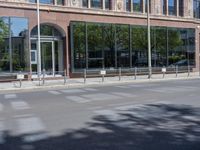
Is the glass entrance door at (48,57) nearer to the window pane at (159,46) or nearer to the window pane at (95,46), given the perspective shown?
the window pane at (95,46)

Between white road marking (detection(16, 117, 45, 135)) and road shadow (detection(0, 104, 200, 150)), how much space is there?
43cm

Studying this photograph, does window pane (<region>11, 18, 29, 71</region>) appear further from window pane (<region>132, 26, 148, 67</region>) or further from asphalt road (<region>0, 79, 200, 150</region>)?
asphalt road (<region>0, 79, 200, 150</region>)

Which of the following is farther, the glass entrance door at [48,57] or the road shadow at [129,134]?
the glass entrance door at [48,57]

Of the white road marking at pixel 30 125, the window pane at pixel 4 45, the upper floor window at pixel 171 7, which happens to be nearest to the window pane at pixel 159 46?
the upper floor window at pixel 171 7

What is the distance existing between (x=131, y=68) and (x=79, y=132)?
25.1 meters

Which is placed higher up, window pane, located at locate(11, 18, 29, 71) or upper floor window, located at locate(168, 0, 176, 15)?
upper floor window, located at locate(168, 0, 176, 15)

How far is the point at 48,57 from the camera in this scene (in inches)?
1172

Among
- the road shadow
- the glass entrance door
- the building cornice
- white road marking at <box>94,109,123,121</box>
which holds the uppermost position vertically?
the building cornice

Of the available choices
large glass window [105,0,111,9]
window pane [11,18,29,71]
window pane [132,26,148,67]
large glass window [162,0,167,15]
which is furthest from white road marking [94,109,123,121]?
large glass window [162,0,167,15]

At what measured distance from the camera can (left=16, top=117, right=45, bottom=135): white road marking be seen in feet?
27.8

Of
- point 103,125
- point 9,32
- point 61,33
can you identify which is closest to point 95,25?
point 61,33

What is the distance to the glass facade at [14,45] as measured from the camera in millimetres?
26594

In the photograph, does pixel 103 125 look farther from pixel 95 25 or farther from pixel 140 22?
pixel 140 22

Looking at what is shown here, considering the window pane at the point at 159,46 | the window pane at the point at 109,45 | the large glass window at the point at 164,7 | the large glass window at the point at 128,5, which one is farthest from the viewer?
the large glass window at the point at 164,7
